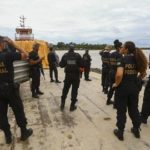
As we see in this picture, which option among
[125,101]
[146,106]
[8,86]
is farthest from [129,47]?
[8,86]

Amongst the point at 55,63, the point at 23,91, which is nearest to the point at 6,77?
the point at 23,91

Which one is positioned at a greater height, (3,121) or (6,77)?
(6,77)

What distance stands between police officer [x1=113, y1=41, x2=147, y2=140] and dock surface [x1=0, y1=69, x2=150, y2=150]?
13.6 inches

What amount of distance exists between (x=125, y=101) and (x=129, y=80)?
41 centimetres

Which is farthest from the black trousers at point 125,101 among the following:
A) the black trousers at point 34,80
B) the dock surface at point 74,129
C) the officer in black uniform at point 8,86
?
the black trousers at point 34,80

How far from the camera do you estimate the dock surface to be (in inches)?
201

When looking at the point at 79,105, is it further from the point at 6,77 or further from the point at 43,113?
the point at 6,77

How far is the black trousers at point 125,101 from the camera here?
5.33m

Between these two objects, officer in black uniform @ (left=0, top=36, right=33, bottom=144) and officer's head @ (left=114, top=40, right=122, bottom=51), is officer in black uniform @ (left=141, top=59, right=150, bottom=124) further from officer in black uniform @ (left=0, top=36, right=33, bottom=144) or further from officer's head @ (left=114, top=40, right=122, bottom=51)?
officer in black uniform @ (left=0, top=36, right=33, bottom=144)

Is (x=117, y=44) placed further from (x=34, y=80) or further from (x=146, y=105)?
(x=34, y=80)

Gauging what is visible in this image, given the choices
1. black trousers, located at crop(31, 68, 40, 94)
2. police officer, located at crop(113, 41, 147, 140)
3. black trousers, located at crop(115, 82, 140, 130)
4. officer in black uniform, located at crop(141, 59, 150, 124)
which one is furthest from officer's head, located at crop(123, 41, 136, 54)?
black trousers, located at crop(31, 68, 40, 94)

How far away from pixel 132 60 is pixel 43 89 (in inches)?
263

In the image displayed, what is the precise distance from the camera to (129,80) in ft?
17.5

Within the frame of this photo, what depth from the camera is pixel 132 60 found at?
17.2 ft
